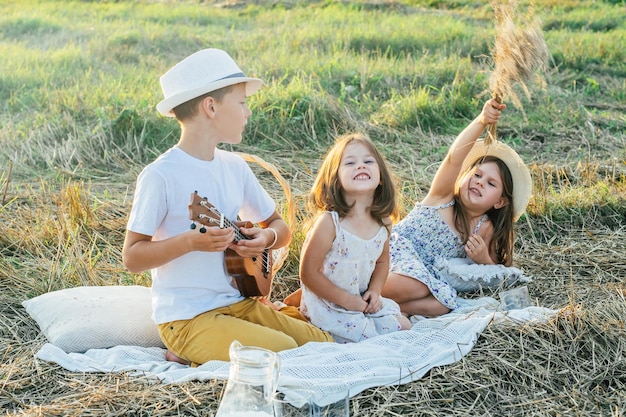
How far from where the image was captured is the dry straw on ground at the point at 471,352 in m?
3.47

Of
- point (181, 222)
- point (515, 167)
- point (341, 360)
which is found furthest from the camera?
point (515, 167)

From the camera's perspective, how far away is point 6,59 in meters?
10.8

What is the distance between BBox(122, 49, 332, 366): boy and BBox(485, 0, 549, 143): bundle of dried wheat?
139 centimetres

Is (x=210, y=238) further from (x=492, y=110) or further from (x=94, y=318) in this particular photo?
(x=492, y=110)

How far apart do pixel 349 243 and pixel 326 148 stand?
3.17 m

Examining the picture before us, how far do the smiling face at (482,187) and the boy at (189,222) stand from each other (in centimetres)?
152

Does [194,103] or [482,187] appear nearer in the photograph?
[194,103]

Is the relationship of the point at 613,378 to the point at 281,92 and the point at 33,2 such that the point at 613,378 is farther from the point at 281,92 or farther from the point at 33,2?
the point at 33,2

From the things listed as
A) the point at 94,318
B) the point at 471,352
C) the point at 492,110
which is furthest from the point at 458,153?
the point at 94,318

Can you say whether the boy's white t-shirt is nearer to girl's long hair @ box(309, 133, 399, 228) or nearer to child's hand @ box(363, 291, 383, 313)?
girl's long hair @ box(309, 133, 399, 228)

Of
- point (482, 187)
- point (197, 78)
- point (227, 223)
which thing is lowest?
point (482, 187)

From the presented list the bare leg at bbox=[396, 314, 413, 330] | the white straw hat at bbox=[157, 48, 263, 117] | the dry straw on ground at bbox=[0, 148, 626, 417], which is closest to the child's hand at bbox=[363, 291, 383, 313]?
the bare leg at bbox=[396, 314, 413, 330]

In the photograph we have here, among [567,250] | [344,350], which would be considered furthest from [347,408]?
[567,250]

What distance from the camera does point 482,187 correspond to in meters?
5.07
